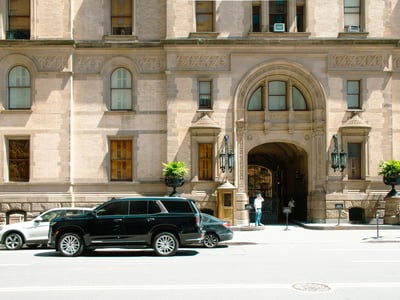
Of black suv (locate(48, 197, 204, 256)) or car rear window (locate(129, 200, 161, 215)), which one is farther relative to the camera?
car rear window (locate(129, 200, 161, 215))

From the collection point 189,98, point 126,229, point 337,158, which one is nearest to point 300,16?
point 189,98

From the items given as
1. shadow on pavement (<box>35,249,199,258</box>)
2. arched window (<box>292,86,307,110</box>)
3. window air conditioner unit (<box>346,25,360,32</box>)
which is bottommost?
shadow on pavement (<box>35,249,199,258</box>)

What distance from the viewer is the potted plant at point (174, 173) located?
24.5m

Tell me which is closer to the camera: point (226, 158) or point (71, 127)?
point (226, 158)

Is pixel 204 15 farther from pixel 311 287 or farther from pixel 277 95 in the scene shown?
pixel 311 287

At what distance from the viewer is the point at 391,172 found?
2445cm

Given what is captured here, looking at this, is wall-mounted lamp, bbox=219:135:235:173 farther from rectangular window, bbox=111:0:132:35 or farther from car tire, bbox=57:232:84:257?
car tire, bbox=57:232:84:257

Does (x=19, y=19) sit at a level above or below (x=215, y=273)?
above

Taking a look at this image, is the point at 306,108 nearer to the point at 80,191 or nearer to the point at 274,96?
the point at 274,96

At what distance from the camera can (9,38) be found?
26.4 m

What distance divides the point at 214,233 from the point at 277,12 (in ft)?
46.1

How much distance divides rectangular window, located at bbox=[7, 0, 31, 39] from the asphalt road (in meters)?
13.4

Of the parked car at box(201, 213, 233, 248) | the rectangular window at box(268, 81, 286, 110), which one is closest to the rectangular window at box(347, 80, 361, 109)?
the rectangular window at box(268, 81, 286, 110)

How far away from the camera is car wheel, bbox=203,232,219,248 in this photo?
1791cm
